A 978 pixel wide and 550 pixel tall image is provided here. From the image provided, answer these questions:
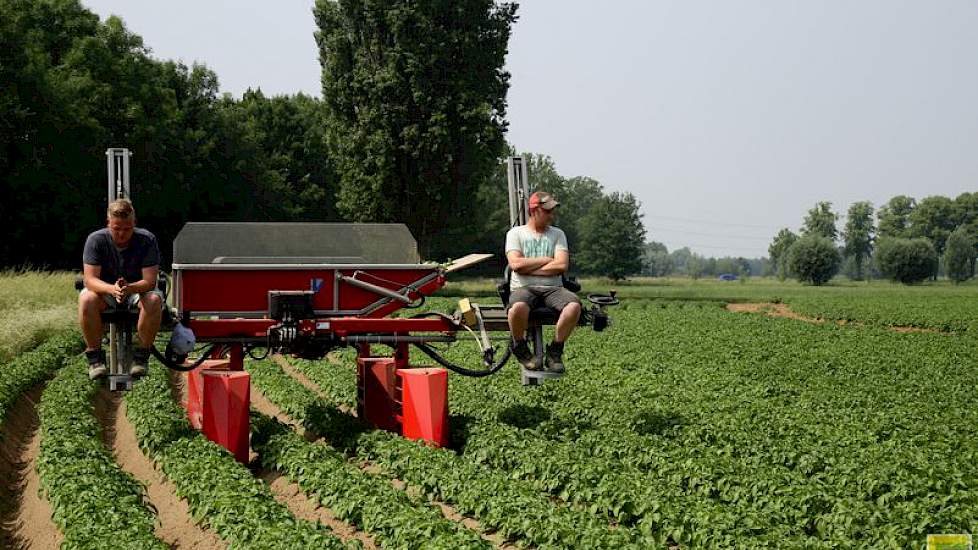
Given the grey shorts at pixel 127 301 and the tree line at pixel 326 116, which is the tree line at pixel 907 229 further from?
the grey shorts at pixel 127 301

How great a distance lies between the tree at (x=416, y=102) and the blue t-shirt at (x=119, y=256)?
3311 cm

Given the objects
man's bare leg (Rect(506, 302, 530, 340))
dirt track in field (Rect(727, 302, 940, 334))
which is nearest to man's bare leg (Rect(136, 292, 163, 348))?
man's bare leg (Rect(506, 302, 530, 340))

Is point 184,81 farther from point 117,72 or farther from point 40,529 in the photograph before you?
point 40,529

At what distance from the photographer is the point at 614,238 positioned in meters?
93.9

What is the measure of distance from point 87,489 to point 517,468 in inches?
141

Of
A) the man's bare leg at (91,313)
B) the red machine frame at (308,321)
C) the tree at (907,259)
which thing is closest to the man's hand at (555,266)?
the red machine frame at (308,321)

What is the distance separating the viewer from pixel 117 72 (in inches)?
1736

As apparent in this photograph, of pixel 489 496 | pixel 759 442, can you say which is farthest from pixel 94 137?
pixel 489 496

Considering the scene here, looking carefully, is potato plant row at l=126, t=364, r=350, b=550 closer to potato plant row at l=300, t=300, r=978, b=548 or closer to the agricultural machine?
the agricultural machine

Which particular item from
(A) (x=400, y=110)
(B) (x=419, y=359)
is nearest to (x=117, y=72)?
(A) (x=400, y=110)

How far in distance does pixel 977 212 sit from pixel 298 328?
158287 millimetres

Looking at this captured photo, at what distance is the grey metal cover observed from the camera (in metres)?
9.77

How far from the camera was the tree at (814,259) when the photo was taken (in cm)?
9212

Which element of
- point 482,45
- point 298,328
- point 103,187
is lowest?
point 298,328
